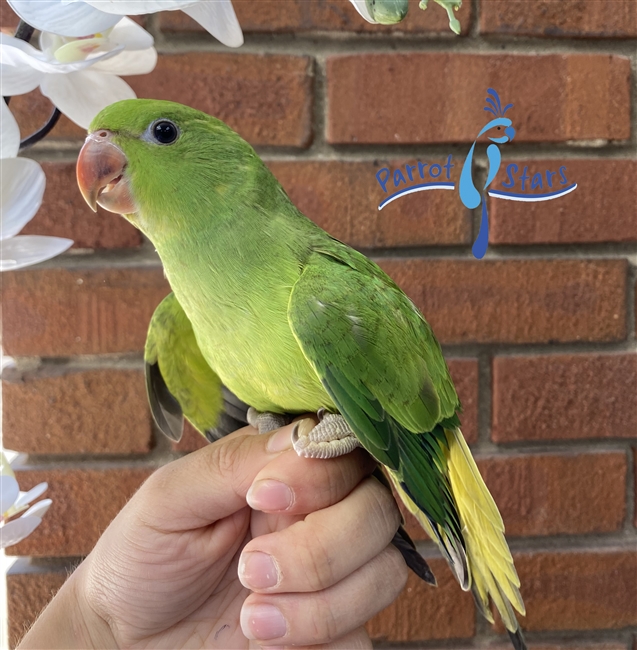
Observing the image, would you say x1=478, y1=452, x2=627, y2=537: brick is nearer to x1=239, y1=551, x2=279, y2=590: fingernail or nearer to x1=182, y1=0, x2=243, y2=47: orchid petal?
x1=239, y1=551, x2=279, y2=590: fingernail

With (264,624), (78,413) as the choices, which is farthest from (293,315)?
(78,413)

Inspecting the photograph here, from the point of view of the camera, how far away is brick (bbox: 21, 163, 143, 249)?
0.58 meters

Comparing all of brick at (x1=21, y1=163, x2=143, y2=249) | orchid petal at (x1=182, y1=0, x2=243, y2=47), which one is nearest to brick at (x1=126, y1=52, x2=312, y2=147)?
brick at (x1=21, y1=163, x2=143, y2=249)

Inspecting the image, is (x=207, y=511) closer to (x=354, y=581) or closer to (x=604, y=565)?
(x=354, y=581)

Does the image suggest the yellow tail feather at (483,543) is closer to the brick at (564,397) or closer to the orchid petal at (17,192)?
the brick at (564,397)

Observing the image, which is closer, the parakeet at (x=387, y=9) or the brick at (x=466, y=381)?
the parakeet at (x=387, y=9)

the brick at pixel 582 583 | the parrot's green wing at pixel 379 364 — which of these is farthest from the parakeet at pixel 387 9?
the brick at pixel 582 583

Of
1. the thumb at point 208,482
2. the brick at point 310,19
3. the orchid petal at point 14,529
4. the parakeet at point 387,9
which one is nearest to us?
the parakeet at point 387,9

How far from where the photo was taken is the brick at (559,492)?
0.62 metres

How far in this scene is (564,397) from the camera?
2.02ft

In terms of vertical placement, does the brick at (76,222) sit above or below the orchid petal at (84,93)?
below

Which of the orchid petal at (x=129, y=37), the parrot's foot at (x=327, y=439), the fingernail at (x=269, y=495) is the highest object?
the orchid petal at (x=129, y=37)

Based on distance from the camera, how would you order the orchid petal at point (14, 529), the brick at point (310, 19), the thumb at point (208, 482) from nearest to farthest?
the orchid petal at point (14, 529) → the thumb at point (208, 482) → the brick at point (310, 19)

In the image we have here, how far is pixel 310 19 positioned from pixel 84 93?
277 mm
